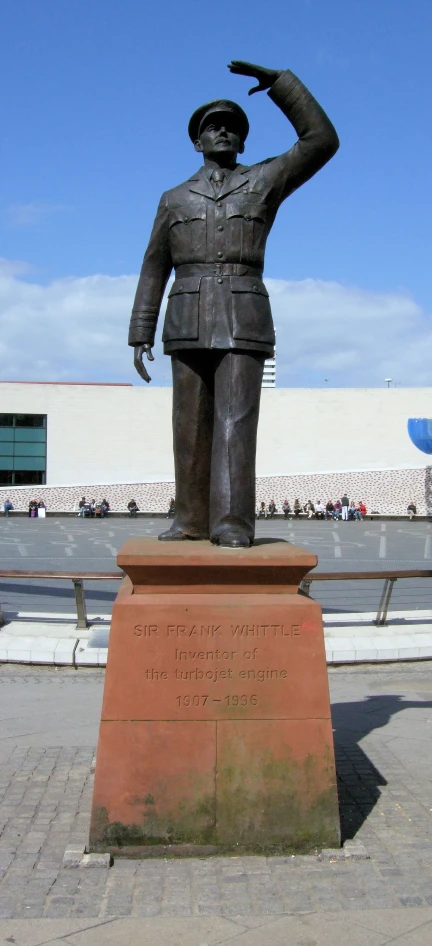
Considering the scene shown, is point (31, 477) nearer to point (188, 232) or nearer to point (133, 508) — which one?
point (133, 508)

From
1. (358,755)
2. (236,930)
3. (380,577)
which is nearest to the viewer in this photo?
(236,930)

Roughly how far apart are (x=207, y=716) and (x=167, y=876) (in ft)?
2.27

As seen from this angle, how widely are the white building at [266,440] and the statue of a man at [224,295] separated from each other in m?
42.0

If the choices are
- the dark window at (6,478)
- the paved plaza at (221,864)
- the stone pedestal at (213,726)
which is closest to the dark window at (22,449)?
the dark window at (6,478)

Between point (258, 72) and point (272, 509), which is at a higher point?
point (258, 72)

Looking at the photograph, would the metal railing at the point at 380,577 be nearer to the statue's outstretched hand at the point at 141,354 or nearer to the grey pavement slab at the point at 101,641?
the grey pavement slab at the point at 101,641

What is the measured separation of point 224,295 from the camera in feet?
16.6

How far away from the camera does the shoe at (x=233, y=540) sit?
484cm

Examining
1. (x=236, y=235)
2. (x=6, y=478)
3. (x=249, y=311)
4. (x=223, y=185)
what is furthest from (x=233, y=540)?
(x=6, y=478)

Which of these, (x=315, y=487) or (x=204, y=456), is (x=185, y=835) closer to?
(x=204, y=456)

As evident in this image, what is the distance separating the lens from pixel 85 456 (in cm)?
5175

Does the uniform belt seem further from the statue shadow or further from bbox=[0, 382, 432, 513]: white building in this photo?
bbox=[0, 382, 432, 513]: white building

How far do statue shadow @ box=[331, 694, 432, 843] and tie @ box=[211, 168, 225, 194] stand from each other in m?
3.34

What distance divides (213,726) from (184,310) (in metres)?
2.23
